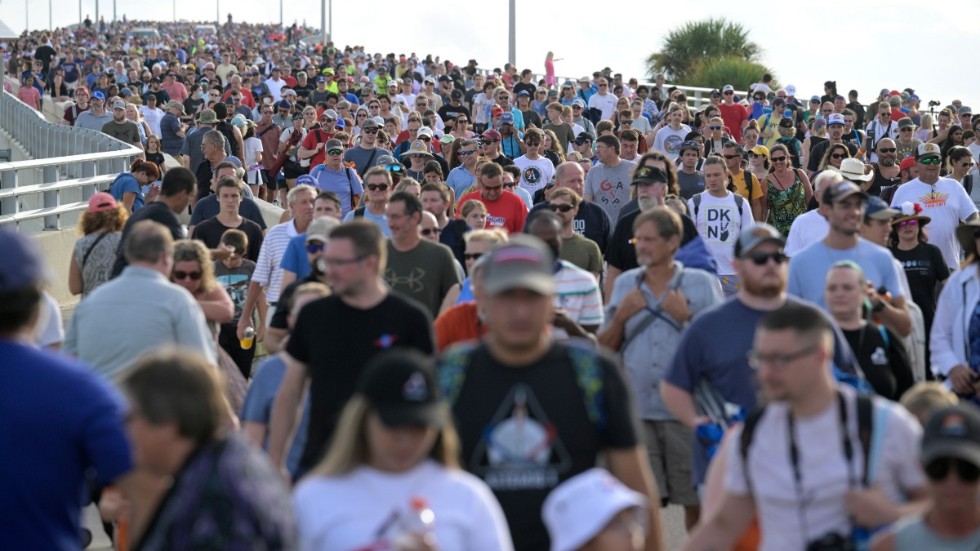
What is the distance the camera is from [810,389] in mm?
5078

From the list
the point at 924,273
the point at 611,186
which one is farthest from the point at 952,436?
the point at 611,186

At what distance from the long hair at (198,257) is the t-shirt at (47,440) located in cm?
420

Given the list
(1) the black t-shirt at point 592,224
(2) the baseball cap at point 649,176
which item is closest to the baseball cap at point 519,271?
(2) the baseball cap at point 649,176

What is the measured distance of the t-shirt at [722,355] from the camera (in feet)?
22.6

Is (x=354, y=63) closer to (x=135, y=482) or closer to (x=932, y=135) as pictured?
(x=932, y=135)

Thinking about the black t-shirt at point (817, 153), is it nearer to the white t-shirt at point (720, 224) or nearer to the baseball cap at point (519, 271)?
the white t-shirt at point (720, 224)

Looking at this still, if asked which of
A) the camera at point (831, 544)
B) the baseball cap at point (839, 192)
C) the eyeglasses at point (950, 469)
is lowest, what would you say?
the camera at point (831, 544)

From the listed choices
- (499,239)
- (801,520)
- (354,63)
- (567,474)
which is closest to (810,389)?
(801,520)

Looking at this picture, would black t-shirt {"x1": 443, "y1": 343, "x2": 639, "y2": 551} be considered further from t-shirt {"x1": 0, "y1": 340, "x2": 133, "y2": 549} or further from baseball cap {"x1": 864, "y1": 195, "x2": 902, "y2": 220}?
baseball cap {"x1": 864, "y1": 195, "x2": 902, "y2": 220}

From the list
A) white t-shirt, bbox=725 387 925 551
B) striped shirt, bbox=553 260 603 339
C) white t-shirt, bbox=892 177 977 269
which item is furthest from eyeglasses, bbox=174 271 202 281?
white t-shirt, bbox=892 177 977 269

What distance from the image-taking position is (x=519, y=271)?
5.14 m

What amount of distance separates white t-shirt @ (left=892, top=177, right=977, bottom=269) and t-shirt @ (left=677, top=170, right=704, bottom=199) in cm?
234

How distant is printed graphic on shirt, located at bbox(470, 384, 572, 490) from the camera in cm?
515

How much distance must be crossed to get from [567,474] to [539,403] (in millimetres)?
236
